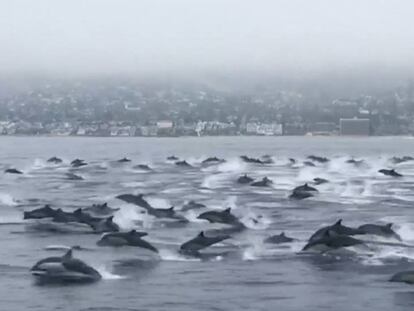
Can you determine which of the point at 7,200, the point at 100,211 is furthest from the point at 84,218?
the point at 7,200

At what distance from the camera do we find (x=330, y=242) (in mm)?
24922

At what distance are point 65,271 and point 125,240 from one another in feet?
15.0

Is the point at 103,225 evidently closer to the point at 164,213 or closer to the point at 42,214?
the point at 42,214

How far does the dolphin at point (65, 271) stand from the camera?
21.2m

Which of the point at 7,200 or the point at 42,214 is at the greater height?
the point at 42,214

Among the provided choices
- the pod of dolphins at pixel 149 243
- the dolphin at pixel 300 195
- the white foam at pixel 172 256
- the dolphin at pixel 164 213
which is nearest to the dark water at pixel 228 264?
the white foam at pixel 172 256

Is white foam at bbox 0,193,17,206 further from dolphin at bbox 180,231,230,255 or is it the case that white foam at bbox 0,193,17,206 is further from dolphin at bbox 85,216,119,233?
dolphin at bbox 180,231,230,255

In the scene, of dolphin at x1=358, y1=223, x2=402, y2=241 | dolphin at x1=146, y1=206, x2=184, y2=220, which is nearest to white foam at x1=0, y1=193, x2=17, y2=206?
dolphin at x1=146, y1=206, x2=184, y2=220

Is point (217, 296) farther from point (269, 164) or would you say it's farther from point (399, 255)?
point (269, 164)

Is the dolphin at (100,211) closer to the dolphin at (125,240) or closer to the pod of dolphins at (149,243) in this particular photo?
the pod of dolphins at (149,243)

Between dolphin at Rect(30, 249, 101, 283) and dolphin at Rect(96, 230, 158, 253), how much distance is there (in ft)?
12.0

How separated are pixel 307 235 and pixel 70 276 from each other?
10036 millimetres

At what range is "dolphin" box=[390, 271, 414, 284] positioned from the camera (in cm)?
2091

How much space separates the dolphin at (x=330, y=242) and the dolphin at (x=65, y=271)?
6404 mm
